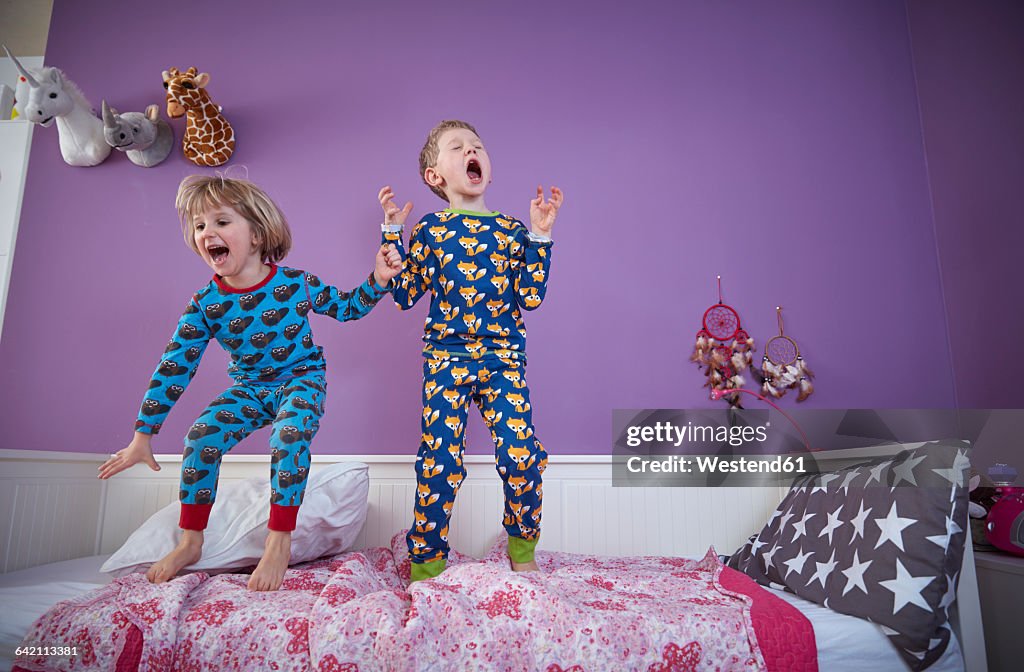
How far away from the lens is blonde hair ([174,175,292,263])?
1555mm

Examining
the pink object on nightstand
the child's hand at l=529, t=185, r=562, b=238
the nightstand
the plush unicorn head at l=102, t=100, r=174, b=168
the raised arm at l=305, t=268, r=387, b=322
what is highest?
the plush unicorn head at l=102, t=100, r=174, b=168

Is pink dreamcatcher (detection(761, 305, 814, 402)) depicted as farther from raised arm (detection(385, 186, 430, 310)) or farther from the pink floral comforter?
raised arm (detection(385, 186, 430, 310))

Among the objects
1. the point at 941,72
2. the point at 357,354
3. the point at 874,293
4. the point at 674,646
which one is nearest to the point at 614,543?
the point at 674,646

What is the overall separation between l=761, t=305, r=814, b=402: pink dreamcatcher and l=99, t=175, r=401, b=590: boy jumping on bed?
1.34m

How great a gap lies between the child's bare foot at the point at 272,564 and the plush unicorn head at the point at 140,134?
1.67m

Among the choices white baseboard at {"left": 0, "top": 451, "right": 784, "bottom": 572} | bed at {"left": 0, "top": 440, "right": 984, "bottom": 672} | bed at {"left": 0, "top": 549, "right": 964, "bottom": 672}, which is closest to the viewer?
bed at {"left": 0, "top": 440, "right": 984, "bottom": 672}

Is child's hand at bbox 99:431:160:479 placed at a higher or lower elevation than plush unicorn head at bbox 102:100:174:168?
lower

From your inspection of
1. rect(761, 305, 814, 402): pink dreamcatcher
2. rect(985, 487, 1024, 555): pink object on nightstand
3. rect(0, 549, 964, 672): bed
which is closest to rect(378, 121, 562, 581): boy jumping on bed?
rect(0, 549, 964, 672): bed

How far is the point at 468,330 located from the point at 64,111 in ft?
5.90

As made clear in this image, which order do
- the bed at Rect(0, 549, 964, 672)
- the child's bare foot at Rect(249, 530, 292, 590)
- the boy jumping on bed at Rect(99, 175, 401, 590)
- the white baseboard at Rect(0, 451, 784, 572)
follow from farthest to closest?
the white baseboard at Rect(0, 451, 784, 572)
the boy jumping on bed at Rect(99, 175, 401, 590)
the child's bare foot at Rect(249, 530, 292, 590)
the bed at Rect(0, 549, 964, 672)

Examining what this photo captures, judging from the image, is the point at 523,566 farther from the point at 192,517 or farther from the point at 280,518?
the point at 192,517

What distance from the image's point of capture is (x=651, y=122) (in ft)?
7.70

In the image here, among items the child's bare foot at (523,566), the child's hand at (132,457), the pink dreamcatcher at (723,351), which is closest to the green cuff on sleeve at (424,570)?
the child's bare foot at (523,566)

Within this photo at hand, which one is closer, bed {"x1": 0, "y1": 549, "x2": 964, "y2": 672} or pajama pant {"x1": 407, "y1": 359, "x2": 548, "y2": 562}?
bed {"x1": 0, "y1": 549, "x2": 964, "y2": 672}
